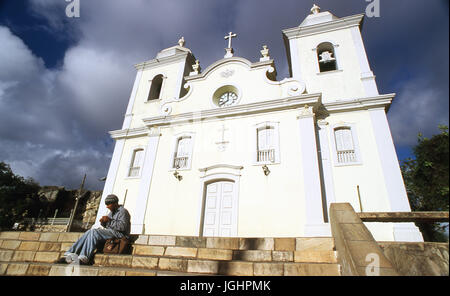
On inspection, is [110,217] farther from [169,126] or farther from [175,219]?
[169,126]

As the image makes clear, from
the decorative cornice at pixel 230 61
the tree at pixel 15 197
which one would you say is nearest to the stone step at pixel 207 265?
the decorative cornice at pixel 230 61

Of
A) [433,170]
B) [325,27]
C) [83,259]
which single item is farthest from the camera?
[325,27]

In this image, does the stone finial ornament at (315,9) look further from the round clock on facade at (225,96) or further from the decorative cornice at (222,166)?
the decorative cornice at (222,166)

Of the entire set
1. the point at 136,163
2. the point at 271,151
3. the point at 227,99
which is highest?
the point at 227,99

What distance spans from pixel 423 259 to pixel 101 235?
4.98m

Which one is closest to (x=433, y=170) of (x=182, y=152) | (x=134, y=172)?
(x=182, y=152)

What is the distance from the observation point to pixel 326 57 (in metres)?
10.6

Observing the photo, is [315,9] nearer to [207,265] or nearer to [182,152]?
[182,152]

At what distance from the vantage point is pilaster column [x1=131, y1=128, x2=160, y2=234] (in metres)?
8.48

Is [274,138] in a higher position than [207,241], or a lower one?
higher

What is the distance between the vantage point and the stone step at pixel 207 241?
4.23 metres

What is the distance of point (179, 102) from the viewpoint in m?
11.0

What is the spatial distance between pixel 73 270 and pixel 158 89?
40.3 feet

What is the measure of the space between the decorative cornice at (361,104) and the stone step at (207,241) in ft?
20.5
